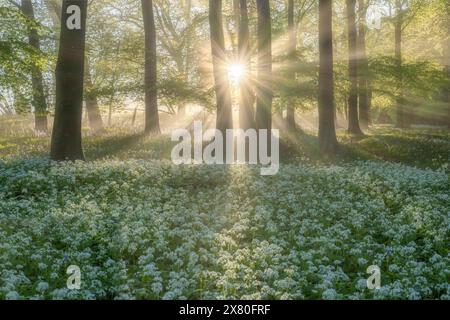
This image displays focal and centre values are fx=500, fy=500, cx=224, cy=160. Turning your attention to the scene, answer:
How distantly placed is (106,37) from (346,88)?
18045 mm

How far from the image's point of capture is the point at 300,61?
27.2m

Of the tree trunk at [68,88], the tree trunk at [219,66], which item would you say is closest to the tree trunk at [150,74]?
the tree trunk at [219,66]

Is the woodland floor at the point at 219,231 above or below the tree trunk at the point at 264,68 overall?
below

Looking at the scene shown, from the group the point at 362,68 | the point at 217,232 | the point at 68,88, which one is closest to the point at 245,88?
A: the point at 362,68

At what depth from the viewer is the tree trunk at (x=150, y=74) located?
26984 millimetres

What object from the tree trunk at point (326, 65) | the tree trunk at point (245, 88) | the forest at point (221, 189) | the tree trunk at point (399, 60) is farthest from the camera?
the tree trunk at point (399, 60)

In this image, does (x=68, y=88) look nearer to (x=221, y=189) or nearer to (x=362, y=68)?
(x=221, y=189)

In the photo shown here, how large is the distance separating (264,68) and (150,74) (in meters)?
7.11

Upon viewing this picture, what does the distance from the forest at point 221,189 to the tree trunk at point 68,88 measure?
49 mm

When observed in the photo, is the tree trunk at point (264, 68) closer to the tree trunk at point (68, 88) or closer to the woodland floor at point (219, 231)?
the woodland floor at point (219, 231)

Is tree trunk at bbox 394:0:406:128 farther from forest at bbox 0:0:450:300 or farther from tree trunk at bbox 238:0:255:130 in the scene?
tree trunk at bbox 238:0:255:130

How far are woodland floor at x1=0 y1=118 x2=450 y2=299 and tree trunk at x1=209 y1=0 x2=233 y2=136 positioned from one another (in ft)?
22.7

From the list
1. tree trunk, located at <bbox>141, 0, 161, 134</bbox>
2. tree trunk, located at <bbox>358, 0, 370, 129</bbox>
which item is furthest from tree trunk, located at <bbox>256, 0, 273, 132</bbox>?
tree trunk, located at <bbox>358, 0, 370, 129</bbox>
